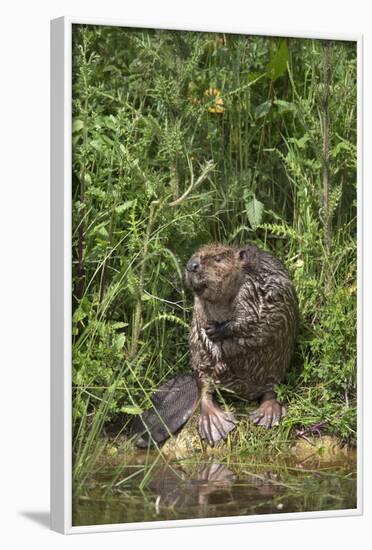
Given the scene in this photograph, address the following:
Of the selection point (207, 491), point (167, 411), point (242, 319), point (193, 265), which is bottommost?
point (207, 491)

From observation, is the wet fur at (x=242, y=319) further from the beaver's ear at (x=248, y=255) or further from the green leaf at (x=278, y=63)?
the green leaf at (x=278, y=63)

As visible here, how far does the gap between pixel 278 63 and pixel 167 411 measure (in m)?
2.44

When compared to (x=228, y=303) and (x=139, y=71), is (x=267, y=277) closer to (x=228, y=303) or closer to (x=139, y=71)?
(x=228, y=303)

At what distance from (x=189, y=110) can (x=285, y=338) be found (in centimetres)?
166

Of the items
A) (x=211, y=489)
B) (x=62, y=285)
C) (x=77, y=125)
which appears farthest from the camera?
(x=211, y=489)

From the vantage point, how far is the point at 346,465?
30.2 ft

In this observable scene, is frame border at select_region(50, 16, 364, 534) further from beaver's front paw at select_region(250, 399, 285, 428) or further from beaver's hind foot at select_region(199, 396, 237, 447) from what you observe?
beaver's front paw at select_region(250, 399, 285, 428)

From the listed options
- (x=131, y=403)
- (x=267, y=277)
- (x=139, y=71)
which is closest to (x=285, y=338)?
(x=267, y=277)

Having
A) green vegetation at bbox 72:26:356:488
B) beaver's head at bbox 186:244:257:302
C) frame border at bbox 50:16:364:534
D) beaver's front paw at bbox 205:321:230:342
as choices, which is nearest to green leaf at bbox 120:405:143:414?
green vegetation at bbox 72:26:356:488

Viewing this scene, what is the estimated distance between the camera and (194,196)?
351 inches

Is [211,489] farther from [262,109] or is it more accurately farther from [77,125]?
[262,109]

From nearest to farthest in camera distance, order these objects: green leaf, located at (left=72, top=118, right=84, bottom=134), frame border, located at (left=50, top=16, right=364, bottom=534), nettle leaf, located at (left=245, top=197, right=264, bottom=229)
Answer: frame border, located at (left=50, top=16, right=364, bottom=534) < green leaf, located at (left=72, top=118, right=84, bottom=134) < nettle leaf, located at (left=245, top=197, right=264, bottom=229)

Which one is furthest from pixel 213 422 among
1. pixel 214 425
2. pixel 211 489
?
pixel 211 489

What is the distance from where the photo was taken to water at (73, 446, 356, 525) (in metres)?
8.36
